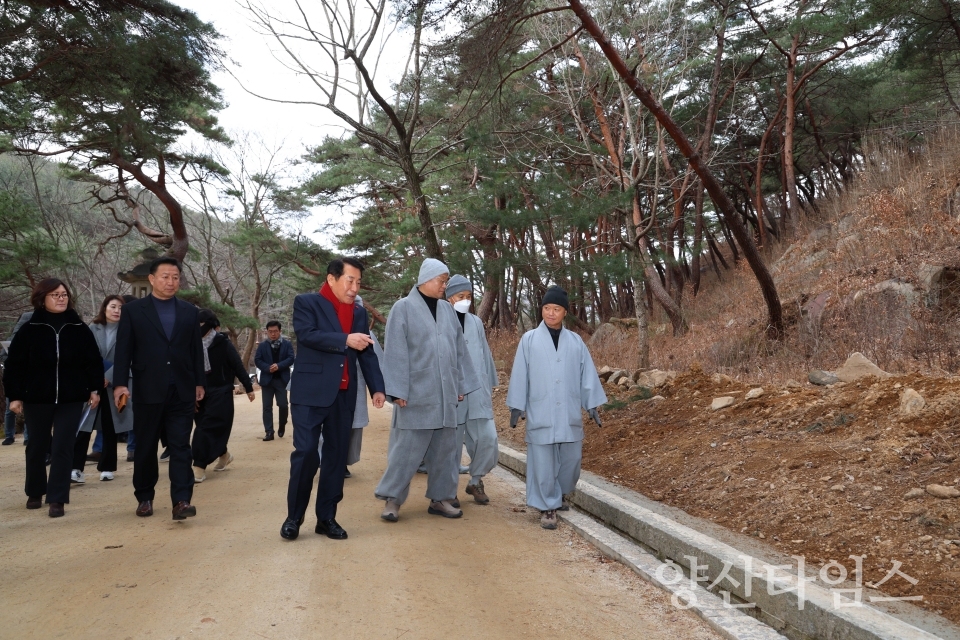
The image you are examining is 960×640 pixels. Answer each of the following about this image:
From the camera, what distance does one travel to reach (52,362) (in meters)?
6.09

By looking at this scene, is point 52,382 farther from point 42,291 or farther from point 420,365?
point 420,365

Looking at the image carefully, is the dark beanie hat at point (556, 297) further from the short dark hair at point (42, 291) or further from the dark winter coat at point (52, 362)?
the short dark hair at point (42, 291)

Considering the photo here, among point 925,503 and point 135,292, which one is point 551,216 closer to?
point 135,292

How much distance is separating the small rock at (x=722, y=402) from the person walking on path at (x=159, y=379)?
17.6 feet

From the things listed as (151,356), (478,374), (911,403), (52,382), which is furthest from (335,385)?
(911,403)

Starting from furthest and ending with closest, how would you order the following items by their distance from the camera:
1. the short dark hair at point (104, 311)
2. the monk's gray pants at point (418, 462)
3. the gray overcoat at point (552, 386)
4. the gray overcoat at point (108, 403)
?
the short dark hair at point (104, 311) < the gray overcoat at point (108, 403) < the gray overcoat at point (552, 386) < the monk's gray pants at point (418, 462)

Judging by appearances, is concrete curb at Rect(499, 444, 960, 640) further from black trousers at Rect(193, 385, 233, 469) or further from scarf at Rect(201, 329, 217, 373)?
scarf at Rect(201, 329, 217, 373)

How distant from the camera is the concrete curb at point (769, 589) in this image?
3.12 metres

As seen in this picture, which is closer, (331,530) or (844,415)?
(331,530)

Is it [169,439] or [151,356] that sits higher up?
[151,356]

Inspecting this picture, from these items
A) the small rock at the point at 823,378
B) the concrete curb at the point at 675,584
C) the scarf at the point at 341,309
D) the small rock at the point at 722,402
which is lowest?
the concrete curb at the point at 675,584

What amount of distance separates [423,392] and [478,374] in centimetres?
105

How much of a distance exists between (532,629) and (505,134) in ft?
43.4

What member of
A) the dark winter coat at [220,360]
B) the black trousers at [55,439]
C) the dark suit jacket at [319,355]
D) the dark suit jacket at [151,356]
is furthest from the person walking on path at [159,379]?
the dark winter coat at [220,360]
